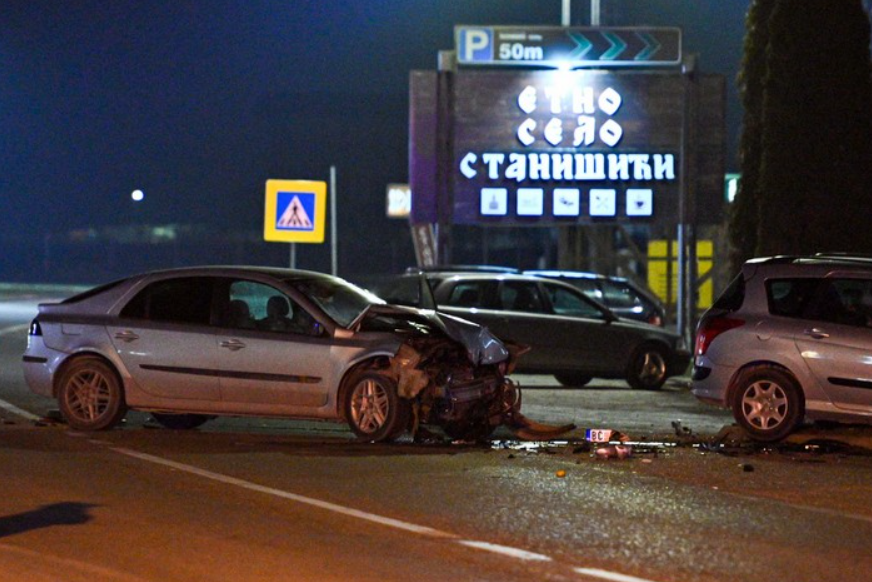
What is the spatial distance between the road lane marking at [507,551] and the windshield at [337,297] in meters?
4.61

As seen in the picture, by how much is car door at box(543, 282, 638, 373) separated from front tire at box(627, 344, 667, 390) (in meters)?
0.14

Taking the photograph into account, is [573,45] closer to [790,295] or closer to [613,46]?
[613,46]

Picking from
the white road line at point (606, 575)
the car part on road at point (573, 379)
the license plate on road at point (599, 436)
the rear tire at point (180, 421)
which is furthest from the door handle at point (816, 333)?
the car part on road at point (573, 379)

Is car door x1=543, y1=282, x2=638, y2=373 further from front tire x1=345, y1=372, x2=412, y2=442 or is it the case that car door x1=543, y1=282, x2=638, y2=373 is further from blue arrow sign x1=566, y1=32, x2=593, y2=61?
blue arrow sign x1=566, y1=32, x2=593, y2=61

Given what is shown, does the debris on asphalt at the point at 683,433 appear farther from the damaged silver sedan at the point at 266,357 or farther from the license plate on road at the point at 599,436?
the damaged silver sedan at the point at 266,357

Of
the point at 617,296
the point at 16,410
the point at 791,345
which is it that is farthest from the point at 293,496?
the point at 617,296

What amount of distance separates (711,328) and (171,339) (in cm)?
466

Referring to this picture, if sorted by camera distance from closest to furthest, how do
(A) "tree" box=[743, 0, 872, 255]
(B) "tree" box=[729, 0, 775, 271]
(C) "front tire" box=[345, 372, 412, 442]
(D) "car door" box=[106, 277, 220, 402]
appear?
(C) "front tire" box=[345, 372, 412, 442]
(D) "car door" box=[106, 277, 220, 402]
(A) "tree" box=[743, 0, 872, 255]
(B) "tree" box=[729, 0, 775, 271]

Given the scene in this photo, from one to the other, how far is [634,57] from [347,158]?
1529 inches

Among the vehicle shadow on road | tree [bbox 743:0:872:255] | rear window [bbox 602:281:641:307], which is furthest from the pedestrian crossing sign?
the vehicle shadow on road

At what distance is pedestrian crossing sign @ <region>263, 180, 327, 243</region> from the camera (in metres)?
24.0

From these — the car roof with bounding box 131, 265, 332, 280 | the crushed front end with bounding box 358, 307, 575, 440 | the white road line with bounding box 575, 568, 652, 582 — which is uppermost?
the car roof with bounding box 131, 265, 332, 280

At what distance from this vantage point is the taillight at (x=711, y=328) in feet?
41.5

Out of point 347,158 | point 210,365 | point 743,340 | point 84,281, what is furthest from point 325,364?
point 84,281
